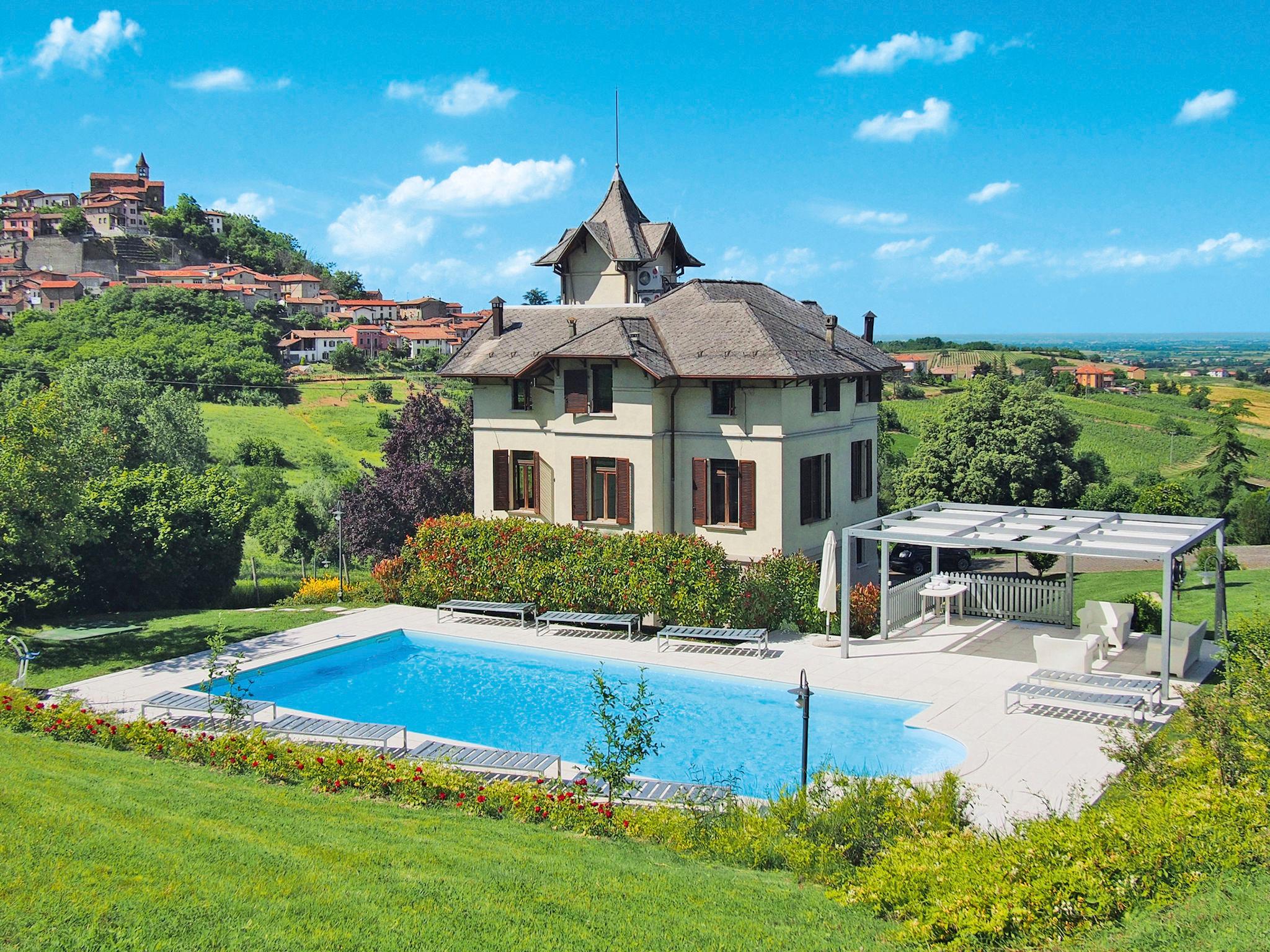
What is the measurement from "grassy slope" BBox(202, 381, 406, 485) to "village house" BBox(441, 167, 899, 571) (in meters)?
30.0

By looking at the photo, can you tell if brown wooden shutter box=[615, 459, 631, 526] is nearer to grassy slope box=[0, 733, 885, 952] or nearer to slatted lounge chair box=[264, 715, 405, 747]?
slatted lounge chair box=[264, 715, 405, 747]

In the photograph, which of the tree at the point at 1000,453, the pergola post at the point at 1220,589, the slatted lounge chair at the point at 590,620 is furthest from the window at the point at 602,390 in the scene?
the tree at the point at 1000,453

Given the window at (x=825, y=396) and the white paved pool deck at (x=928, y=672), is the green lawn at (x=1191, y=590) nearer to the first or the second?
the white paved pool deck at (x=928, y=672)

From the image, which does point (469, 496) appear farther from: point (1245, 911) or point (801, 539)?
point (1245, 911)

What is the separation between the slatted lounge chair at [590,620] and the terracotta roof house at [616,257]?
9676 millimetres

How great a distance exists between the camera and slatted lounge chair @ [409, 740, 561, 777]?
44.8ft

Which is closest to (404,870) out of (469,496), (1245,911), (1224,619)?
(1245,911)

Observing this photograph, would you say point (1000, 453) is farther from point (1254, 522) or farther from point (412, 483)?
point (412, 483)

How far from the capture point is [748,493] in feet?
76.8

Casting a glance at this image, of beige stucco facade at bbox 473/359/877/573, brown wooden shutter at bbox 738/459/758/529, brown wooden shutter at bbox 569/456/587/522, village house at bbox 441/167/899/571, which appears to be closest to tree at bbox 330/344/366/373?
village house at bbox 441/167/899/571

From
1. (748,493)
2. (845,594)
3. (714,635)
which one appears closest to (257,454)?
(748,493)

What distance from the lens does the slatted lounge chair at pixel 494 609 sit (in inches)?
941

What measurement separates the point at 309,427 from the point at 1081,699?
60.0 meters

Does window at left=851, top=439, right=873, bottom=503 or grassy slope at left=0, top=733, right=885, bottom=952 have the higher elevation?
window at left=851, top=439, right=873, bottom=503
